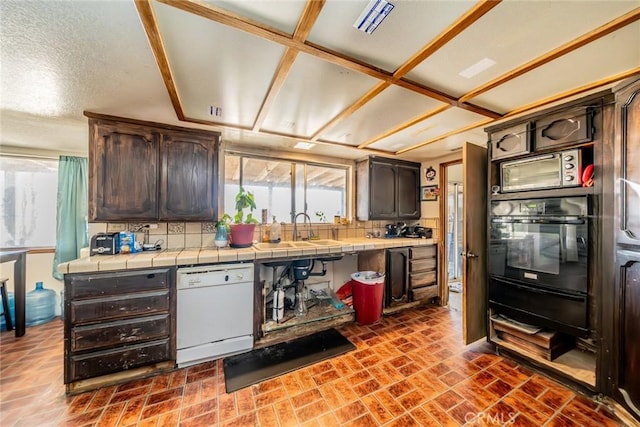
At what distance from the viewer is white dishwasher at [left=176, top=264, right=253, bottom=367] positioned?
1.98 m

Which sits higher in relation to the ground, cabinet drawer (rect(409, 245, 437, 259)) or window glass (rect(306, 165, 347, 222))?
window glass (rect(306, 165, 347, 222))

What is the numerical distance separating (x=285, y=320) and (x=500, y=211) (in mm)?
2470

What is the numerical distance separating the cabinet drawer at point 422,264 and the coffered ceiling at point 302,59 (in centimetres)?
190

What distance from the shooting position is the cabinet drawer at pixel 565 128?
1668 mm

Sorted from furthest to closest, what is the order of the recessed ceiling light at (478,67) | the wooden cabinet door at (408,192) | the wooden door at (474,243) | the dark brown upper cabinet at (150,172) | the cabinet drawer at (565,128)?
the wooden cabinet door at (408,192), the wooden door at (474,243), the dark brown upper cabinet at (150,172), the cabinet drawer at (565,128), the recessed ceiling light at (478,67)

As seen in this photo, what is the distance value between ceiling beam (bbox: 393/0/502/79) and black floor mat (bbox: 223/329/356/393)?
7.92 feet

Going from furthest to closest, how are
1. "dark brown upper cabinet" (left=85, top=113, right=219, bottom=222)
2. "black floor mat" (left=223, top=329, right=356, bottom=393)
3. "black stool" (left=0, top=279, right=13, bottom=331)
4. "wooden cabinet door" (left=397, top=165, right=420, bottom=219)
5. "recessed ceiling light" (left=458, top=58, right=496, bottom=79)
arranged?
"wooden cabinet door" (left=397, top=165, right=420, bottom=219) < "black stool" (left=0, top=279, right=13, bottom=331) < "dark brown upper cabinet" (left=85, top=113, right=219, bottom=222) < "black floor mat" (left=223, top=329, right=356, bottom=393) < "recessed ceiling light" (left=458, top=58, right=496, bottom=79)

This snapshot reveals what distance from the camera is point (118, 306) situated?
1.80m

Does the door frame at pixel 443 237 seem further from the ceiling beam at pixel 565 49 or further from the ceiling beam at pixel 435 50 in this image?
the ceiling beam at pixel 565 49

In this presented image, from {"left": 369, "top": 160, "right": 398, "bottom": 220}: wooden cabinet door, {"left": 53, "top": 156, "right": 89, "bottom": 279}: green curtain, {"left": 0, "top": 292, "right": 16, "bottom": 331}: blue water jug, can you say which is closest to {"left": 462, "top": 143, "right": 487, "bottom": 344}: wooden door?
{"left": 369, "top": 160, "right": 398, "bottom": 220}: wooden cabinet door

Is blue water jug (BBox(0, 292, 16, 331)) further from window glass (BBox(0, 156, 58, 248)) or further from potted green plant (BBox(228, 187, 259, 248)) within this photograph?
potted green plant (BBox(228, 187, 259, 248))

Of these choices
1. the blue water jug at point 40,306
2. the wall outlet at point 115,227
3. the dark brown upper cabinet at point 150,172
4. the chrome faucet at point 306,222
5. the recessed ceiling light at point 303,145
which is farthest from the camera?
the chrome faucet at point 306,222

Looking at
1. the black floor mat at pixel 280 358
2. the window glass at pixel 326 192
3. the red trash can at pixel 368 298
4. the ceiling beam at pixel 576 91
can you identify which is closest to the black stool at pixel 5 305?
the black floor mat at pixel 280 358

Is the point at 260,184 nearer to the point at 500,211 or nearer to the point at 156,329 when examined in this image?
the point at 156,329
